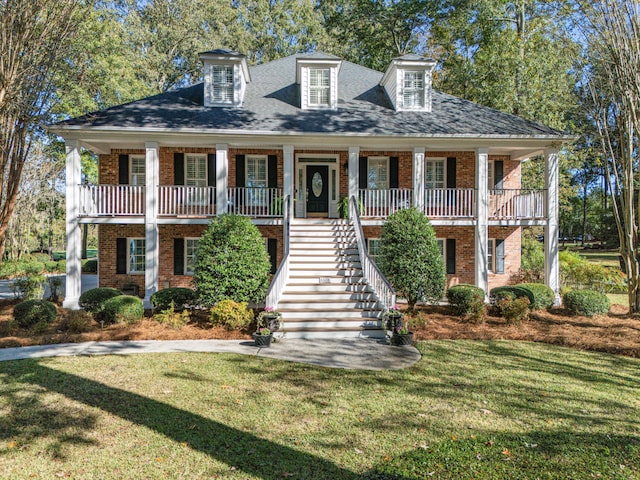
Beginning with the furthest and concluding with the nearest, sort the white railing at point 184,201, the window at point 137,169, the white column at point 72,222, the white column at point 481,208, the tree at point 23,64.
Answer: the window at point 137,169 → the white column at point 481,208 → the white railing at point 184,201 → the white column at point 72,222 → the tree at point 23,64

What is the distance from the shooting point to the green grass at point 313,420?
3.91 metres

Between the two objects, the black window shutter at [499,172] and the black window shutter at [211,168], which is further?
the black window shutter at [499,172]

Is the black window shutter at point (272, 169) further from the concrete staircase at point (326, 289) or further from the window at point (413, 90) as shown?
the window at point (413, 90)

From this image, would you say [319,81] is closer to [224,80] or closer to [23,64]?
[224,80]

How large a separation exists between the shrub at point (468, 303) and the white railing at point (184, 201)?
8413 millimetres

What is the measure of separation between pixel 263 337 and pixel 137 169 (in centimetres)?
1010

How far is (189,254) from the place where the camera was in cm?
1502

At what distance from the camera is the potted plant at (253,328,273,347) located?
8.38 m

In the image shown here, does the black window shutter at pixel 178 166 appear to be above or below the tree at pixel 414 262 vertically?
above

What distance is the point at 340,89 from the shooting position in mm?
15992

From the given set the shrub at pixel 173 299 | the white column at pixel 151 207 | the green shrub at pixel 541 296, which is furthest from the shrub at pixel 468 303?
the white column at pixel 151 207

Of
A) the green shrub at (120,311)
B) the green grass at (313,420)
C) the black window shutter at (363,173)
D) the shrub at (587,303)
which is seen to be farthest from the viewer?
the black window shutter at (363,173)

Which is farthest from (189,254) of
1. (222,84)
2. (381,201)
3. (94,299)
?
(381,201)

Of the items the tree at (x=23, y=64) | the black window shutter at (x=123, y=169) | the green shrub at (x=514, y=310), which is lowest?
the green shrub at (x=514, y=310)
